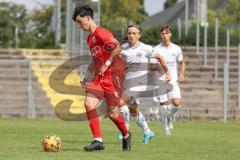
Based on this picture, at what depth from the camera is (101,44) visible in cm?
1191

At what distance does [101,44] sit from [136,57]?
10.6 feet

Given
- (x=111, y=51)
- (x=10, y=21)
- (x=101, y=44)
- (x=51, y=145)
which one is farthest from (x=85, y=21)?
(x=10, y=21)

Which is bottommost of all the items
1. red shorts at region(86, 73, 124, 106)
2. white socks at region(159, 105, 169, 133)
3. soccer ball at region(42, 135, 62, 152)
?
white socks at region(159, 105, 169, 133)

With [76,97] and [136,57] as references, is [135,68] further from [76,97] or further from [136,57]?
[76,97]

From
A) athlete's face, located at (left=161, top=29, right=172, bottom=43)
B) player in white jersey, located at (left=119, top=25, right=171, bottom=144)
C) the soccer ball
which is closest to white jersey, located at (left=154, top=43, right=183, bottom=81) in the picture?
athlete's face, located at (left=161, top=29, right=172, bottom=43)

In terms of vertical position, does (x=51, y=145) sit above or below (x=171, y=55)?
below

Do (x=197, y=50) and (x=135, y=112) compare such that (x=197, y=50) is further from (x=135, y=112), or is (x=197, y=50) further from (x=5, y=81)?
(x=135, y=112)

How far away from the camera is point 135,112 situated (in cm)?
1483

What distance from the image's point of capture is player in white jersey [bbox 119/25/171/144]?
47.0 ft

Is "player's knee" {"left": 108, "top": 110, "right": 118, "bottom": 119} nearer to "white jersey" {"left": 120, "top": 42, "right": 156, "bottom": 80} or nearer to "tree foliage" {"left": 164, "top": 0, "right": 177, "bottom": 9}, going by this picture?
"white jersey" {"left": 120, "top": 42, "right": 156, "bottom": 80}

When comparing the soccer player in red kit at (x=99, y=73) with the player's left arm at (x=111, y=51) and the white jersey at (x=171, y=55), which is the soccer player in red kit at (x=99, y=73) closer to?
the player's left arm at (x=111, y=51)

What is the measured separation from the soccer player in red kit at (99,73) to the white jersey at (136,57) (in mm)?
2680

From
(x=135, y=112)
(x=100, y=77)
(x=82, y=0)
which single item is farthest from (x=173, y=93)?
(x=82, y=0)

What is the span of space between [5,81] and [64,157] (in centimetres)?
1885
